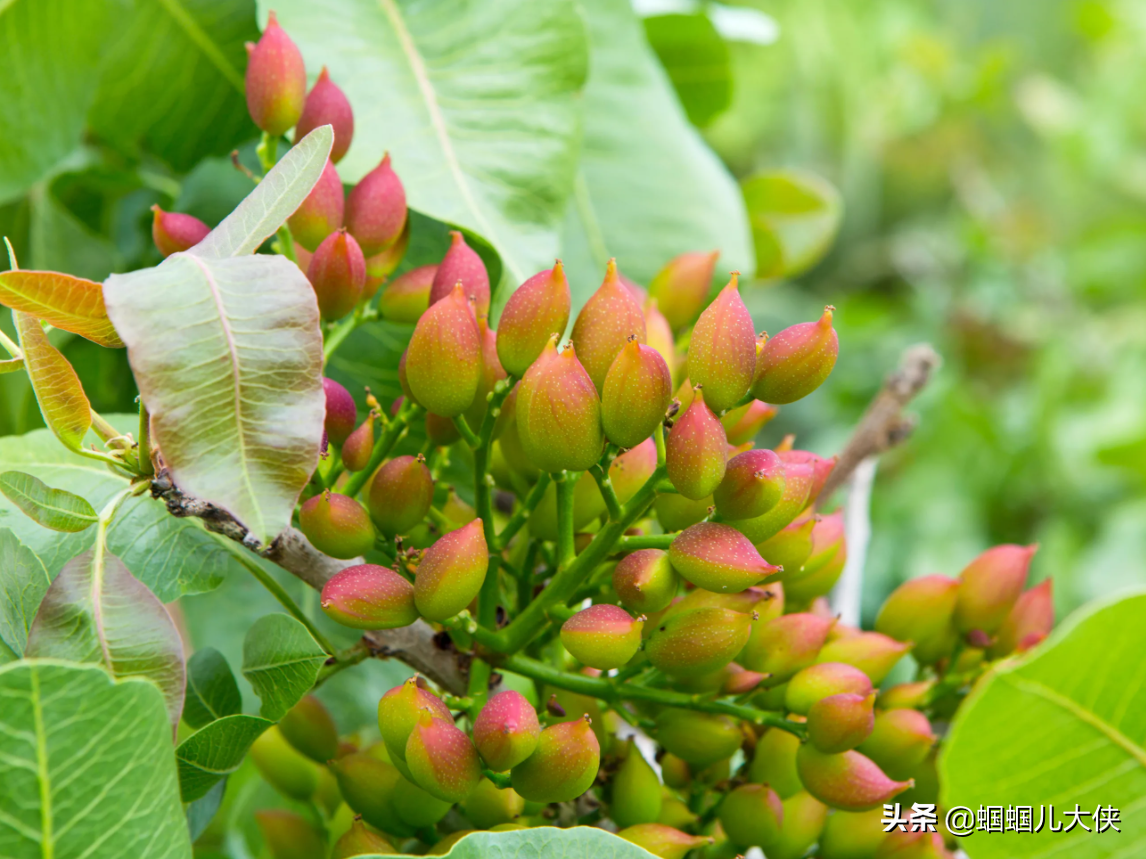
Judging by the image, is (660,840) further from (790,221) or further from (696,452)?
(790,221)

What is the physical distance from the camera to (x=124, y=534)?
34 centimetres

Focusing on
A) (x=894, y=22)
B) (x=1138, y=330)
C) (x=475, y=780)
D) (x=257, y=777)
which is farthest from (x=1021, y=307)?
(x=475, y=780)

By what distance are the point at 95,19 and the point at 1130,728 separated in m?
0.54

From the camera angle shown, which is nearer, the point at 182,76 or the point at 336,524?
the point at 336,524

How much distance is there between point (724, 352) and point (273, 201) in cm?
14

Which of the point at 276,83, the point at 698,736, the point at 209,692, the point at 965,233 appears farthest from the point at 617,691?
the point at 965,233

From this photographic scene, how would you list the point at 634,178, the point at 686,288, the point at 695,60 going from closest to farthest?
the point at 686,288
the point at 634,178
the point at 695,60

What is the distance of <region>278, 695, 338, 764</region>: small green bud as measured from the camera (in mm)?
373

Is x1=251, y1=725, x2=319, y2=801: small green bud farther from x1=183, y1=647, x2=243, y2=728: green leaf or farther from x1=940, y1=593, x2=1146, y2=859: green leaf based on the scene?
x1=940, y1=593, x2=1146, y2=859: green leaf

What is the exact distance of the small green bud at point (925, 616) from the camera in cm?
41

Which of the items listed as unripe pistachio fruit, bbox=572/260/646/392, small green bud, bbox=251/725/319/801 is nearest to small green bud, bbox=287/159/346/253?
unripe pistachio fruit, bbox=572/260/646/392

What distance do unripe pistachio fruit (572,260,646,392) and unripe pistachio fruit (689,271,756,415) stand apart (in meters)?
0.02

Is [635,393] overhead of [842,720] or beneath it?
overhead

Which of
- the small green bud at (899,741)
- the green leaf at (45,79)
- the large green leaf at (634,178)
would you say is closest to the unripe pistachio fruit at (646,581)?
the small green bud at (899,741)
